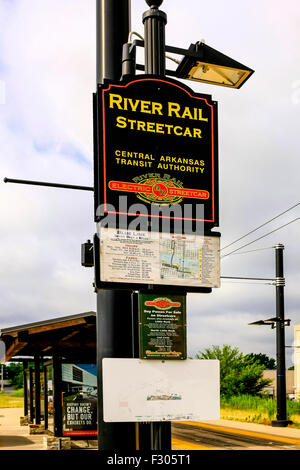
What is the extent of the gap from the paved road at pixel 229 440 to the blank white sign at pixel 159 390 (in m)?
14.4

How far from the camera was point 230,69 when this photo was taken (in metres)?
5.24

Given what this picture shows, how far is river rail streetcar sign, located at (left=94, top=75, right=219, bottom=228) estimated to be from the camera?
14.2ft

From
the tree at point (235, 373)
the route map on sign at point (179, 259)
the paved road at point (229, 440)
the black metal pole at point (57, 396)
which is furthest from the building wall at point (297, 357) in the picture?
the route map on sign at point (179, 259)

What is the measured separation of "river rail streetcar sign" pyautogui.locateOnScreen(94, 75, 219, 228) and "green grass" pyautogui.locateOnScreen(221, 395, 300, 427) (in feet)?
81.1

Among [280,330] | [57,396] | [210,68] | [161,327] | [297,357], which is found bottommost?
[297,357]

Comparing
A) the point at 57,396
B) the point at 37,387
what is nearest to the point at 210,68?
the point at 57,396

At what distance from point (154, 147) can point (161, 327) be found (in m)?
1.28

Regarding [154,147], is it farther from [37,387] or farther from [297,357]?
[297,357]

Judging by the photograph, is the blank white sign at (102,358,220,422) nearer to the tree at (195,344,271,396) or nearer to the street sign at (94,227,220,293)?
the street sign at (94,227,220,293)

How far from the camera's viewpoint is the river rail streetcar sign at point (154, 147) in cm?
434

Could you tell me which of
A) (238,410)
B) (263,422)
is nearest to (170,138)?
(263,422)

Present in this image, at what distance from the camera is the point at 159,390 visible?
4.12 metres

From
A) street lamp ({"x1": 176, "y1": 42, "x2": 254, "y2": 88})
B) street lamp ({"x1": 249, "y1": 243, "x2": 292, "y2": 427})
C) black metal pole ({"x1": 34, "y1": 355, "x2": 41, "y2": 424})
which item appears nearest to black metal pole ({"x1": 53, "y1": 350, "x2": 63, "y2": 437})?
black metal pole ({"x1": 34, "y1": 355, "x2": 41, "y2": 424})

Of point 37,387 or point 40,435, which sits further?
point 37,387
